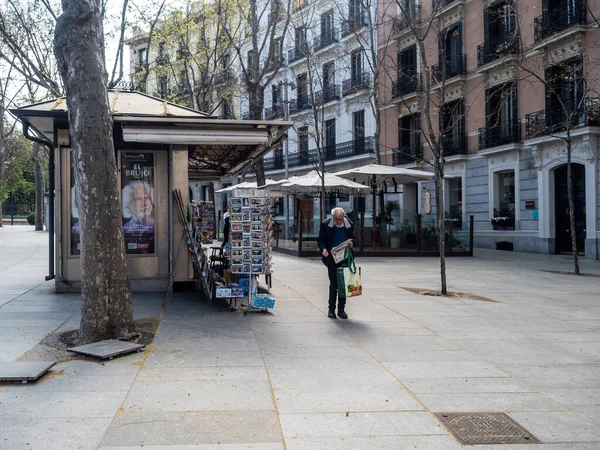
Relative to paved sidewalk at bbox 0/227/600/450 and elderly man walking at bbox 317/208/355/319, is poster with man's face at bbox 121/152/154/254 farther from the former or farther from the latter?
elderly man walking at bbox 317/208/355/319

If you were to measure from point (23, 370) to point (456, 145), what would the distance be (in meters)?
24.4

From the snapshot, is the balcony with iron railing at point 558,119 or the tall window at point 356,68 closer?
the balcony with iron railing at point 558,119

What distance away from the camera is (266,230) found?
8625 millimetres

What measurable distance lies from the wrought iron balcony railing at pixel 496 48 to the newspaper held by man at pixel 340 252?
1723 centimetres

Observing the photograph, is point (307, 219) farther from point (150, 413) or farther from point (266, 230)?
point (150, 413)

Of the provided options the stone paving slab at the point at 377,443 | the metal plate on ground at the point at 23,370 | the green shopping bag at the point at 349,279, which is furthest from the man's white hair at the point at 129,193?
the stone paving slab at the point at 377,443

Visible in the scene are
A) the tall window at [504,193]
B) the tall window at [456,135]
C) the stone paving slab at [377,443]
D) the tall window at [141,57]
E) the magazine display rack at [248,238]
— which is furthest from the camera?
the tall window at [456,135]

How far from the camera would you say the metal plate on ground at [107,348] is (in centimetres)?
545

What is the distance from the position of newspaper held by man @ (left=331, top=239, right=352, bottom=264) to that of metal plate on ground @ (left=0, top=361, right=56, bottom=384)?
3922 mm

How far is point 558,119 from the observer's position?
2078cm

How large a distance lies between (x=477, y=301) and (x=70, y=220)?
716 centimetres

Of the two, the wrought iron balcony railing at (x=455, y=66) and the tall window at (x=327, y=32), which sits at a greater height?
the tall window at (x=327, y=32)

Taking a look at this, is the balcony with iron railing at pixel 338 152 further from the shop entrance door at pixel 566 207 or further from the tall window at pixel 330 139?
the shop entrance door at pixel 566 207

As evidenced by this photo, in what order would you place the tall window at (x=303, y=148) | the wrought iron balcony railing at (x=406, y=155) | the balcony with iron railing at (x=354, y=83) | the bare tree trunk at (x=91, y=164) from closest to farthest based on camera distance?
1. the bare tree trunk at (x=91, y=164)
2. the wrought iron balcony railing at (x=406, y=155)
3. the balcony with iron railing at (x=354, y=83)
4. the tall window at (x=303, y=148)
